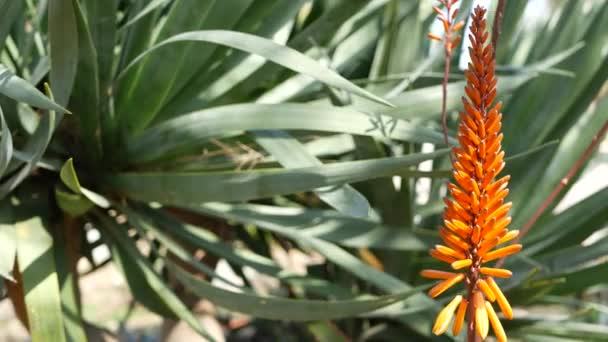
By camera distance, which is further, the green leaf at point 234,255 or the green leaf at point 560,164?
the green leaf at point 560,164

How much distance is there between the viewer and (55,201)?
1.05 metres

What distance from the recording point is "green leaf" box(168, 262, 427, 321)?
0.83 metres

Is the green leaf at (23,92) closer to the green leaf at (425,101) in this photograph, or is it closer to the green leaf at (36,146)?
the green leaf at (36,146)

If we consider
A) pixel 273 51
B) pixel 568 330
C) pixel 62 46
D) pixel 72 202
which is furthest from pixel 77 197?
pixel 568 330

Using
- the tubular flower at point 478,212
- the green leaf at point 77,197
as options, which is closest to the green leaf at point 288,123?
the green leaf at point 77,197

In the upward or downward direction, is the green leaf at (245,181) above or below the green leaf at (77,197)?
above

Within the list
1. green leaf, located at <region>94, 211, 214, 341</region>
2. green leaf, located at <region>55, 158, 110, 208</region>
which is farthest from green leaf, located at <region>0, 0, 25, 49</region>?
green leaf, located at <region>94, 211, 214, 341</region>

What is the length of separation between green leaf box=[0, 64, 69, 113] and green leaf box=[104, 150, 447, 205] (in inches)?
8.0

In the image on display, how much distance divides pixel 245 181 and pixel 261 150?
8.1 inches

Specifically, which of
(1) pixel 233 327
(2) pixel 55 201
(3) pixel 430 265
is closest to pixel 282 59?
(2) pixel 55 201

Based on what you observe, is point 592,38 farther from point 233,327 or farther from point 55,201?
point 233,327

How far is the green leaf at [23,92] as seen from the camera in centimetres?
72

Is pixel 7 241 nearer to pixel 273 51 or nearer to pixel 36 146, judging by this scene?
pixel 36 146

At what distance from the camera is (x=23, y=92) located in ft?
2.45
